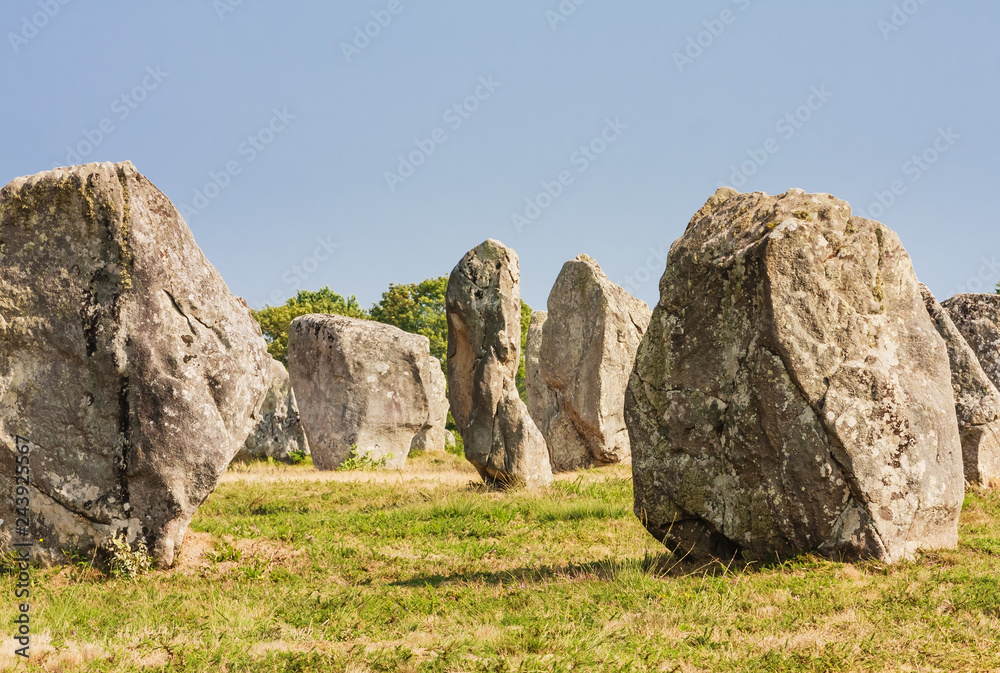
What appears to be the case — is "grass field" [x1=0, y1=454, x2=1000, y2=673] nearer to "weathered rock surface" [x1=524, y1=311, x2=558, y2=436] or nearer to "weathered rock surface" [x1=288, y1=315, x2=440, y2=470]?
"weathered rock surface" [x1=524, y1=311, x2=558, y2=436]

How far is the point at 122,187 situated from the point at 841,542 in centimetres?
768

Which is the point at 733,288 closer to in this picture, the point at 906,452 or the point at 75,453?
the point at 906,452

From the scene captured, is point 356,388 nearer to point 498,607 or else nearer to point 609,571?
point 609,571

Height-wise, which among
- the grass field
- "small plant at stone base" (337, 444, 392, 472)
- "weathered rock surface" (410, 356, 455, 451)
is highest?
"weathered rock surface" (410, 356, 455, 451)

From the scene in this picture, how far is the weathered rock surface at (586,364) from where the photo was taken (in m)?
20.3

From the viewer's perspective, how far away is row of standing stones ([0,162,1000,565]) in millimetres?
7125

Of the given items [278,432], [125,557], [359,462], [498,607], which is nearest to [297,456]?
[278,432]

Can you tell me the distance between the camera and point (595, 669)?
502 centimetres

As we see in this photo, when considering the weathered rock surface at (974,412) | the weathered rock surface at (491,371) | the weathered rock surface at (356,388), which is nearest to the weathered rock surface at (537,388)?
the weathered rock surface at (356,388)

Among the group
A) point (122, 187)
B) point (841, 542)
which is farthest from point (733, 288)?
point (122, 187)

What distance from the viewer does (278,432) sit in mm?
24328

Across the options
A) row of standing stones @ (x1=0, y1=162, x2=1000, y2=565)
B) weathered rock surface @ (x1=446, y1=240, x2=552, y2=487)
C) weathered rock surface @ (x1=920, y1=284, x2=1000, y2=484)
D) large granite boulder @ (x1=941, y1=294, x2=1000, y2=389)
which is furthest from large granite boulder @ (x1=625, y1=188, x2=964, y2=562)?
large granite boulder @ (x1=941, y1=294, x2=1000, y2=389)

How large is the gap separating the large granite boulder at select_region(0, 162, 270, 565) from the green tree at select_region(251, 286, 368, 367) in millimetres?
40203

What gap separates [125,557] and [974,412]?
12096mm
